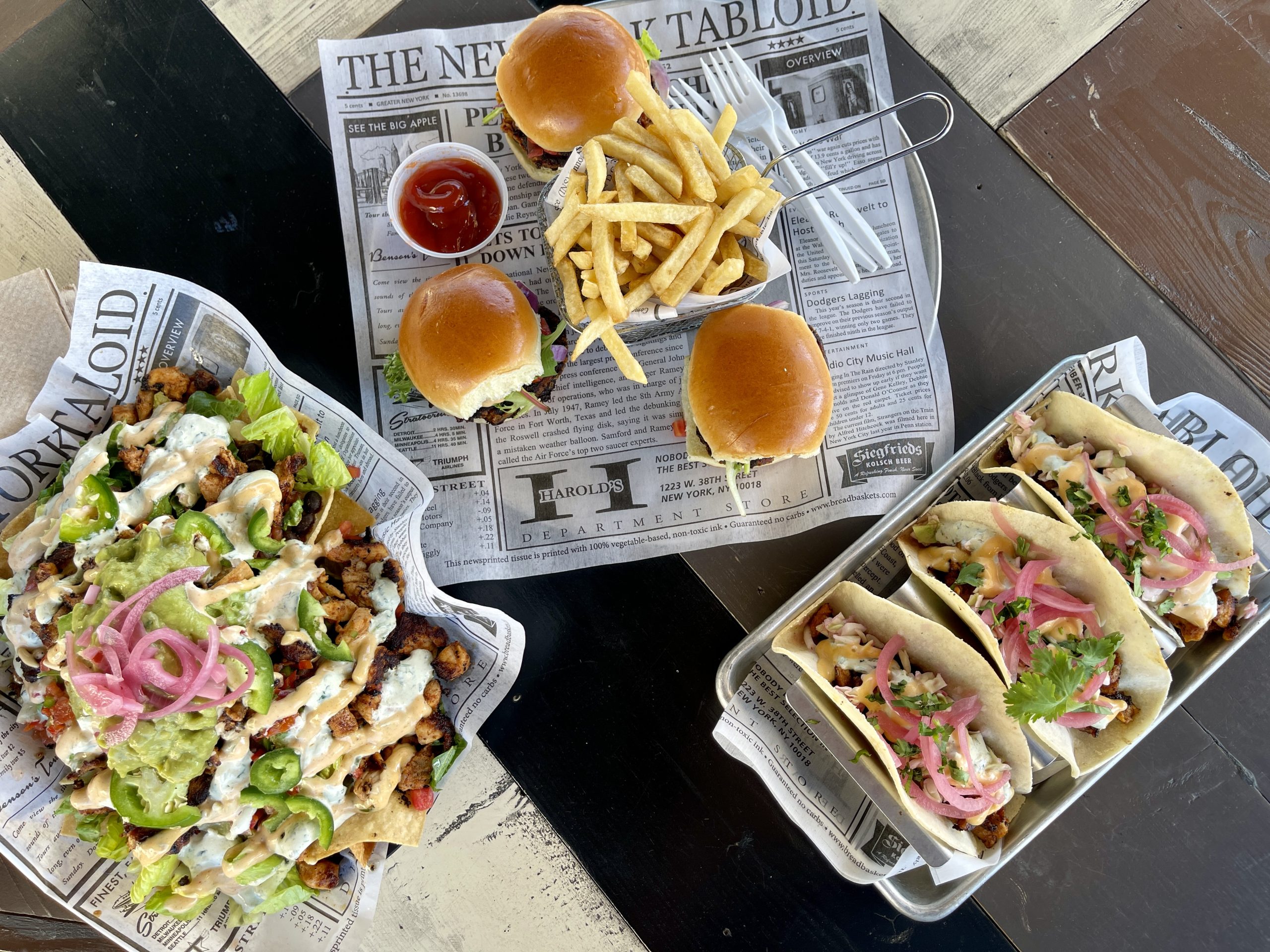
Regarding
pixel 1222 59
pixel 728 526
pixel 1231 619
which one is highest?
pixel 1222 59

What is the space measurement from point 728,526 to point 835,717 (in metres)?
0.58

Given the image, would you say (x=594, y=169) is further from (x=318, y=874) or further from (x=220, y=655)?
(x=318, y=874)

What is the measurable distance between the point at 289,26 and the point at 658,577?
6.23 ft

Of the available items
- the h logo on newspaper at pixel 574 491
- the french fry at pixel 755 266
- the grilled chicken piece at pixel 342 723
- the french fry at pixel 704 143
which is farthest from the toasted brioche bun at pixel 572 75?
the grilled chicken piece at pixel 342 723

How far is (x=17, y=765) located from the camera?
5.86 feet

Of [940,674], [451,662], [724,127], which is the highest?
[724,127]

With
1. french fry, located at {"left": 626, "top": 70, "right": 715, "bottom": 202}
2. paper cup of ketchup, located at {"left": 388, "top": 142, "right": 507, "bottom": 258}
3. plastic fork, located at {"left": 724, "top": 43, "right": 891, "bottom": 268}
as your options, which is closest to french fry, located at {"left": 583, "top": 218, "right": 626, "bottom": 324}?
french fry, located at {"left": 626, "top": 70, "right": 715, "bottom": 202}

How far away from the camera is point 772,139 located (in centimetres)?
208

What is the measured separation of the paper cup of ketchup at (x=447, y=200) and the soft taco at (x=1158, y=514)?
1501mm

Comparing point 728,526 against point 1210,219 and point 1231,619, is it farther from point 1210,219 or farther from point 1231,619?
point 1210,219

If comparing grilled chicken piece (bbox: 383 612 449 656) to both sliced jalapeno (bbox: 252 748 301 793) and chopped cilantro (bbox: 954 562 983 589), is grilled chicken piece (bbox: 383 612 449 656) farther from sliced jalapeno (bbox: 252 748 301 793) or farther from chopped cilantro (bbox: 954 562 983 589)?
chopped cilantro (bbox: 954 562 983 589)

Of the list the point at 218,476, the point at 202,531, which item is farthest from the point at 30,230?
the point at 202,531

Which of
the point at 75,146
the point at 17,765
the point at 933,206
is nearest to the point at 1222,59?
the point at 933,206

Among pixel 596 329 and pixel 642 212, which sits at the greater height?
pixel 642 212
